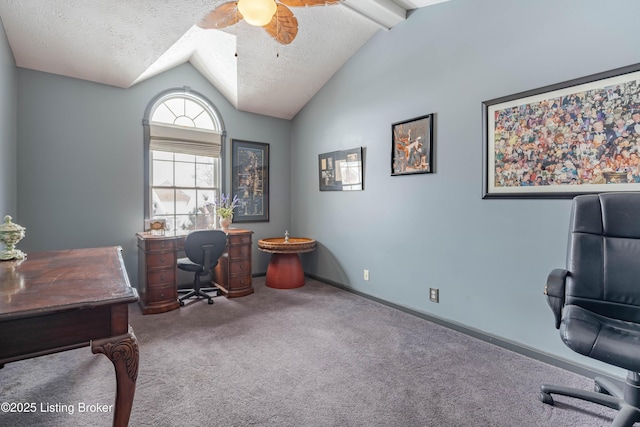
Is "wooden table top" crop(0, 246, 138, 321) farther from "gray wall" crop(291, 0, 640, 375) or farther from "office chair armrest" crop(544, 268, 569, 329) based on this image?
"gray wall" crop(291, 0, 640, 375)

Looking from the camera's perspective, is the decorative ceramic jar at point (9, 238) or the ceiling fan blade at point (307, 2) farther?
the ceiling fan blade at point (307, 2)

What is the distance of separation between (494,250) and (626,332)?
1077 millimetres

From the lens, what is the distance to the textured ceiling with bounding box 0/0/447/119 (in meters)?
2.55

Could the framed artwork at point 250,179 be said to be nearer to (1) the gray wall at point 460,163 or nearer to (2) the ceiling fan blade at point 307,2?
(1) the gray wall at point 460,163

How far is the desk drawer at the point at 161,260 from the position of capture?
3.21 m

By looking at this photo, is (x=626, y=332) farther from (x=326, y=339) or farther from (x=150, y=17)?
(x=150, y=17)

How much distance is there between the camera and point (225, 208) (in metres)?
4.12

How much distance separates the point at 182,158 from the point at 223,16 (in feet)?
7.58

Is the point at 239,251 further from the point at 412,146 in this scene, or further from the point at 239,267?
the point at 412,146

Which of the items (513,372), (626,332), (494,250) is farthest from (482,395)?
(494,250)

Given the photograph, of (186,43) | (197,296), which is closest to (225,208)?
(197,296)

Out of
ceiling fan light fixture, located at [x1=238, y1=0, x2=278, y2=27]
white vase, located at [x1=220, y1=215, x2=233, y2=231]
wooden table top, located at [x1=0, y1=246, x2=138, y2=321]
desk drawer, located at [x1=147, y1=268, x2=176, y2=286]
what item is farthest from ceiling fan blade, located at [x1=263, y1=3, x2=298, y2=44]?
desk drawer, located at [x1=147, y1=268, x2=176, y2=286]

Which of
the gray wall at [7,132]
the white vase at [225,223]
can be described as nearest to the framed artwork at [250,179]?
the white vase at [225,223]

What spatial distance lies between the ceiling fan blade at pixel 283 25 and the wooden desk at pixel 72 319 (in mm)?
2033
